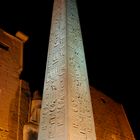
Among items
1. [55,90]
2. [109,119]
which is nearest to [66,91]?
[55,90]

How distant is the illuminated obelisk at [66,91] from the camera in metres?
2.68

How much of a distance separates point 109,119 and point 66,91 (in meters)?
5.63

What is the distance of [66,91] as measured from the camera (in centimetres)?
291

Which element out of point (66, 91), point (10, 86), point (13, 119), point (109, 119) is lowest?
point (66, 91)

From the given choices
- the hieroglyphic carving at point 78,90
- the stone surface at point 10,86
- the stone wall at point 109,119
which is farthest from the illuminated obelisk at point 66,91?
the stone wall at point 109,119

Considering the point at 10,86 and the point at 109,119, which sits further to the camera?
the point at 109,119

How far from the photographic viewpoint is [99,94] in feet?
27.8

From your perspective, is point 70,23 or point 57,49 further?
point 70,23

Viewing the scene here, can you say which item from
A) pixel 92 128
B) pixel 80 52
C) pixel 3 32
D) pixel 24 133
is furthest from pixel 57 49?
pixel 3 32

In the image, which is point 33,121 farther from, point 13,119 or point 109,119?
point 109,119

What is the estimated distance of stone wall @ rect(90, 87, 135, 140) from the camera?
760cm

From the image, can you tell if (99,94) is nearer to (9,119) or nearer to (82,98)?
(9,119)

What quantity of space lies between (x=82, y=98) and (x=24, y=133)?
7.86ft

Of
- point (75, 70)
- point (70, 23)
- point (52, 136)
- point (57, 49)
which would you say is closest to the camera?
point (52, 136)
